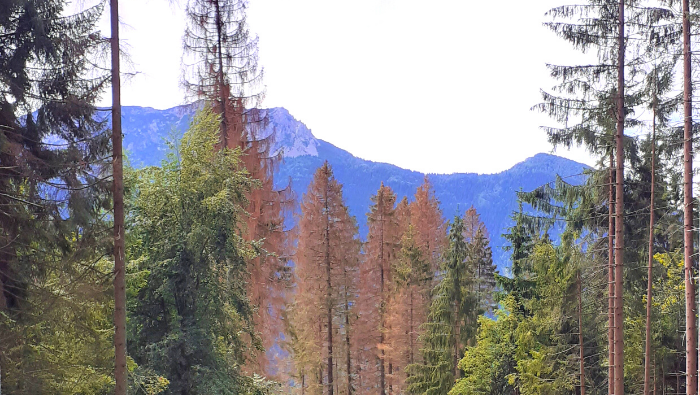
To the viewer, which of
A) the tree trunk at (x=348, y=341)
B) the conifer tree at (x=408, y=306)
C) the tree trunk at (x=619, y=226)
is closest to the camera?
the tree trunk at (x=619, y=226)

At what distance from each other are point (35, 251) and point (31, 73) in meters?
3.24

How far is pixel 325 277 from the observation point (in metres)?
27.9

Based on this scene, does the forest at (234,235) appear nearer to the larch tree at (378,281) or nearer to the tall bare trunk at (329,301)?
the tall bare trunk at (329,301)

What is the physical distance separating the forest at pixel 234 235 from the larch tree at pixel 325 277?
107 inches

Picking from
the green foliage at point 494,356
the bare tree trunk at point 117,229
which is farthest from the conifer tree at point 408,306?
the bare tree trunk at point 117,229

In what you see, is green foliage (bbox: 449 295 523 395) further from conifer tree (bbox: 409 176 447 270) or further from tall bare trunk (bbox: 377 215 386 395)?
conifer tree (bbox: 409 176 447 270)

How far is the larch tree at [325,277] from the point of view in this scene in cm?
2783

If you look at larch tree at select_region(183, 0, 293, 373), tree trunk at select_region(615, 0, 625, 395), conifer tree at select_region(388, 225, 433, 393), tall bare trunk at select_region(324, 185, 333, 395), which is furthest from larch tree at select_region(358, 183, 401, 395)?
tree trunk at select_region(615, 0, 625, 395)

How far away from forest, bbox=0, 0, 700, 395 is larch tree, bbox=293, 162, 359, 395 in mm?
2729

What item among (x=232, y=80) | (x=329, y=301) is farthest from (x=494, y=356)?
(x=232, y=80)

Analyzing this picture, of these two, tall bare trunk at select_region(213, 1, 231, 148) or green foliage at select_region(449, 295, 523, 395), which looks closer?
tall bare trunk at select_region(213, 1, 231, 148)

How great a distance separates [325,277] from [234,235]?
46.7 ft

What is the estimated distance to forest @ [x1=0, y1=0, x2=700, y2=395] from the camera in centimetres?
971

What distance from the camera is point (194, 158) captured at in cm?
1418
